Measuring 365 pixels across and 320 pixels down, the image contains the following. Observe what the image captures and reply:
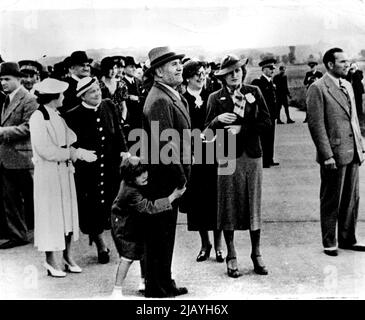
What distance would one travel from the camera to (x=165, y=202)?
5.75 m

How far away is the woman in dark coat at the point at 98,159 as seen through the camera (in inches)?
254

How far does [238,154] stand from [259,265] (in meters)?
0.91

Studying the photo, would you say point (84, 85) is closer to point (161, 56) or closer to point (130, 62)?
point (130, 62)

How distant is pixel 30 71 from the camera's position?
6.94 metres

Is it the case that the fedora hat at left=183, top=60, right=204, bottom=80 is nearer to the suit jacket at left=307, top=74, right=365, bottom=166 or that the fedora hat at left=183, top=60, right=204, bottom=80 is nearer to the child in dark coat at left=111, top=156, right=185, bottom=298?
the suit jacket at left=307, top=74, right=365, bottom=166

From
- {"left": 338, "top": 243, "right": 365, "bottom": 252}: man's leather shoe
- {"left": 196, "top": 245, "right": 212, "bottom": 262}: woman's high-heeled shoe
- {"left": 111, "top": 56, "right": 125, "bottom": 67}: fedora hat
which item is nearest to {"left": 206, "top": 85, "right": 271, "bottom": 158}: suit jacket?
{"left": 196, "top": 245, "right": 212, "bottom": 262}: woman's high-heeled shoe

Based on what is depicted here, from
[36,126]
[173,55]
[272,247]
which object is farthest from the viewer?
[272,247]

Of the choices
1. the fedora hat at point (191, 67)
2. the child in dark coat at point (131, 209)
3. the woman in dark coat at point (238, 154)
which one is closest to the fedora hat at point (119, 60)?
the fedora hat at point (191, 67)

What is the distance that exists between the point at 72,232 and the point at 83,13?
1819 millimetres

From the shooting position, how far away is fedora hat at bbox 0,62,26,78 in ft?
22.1

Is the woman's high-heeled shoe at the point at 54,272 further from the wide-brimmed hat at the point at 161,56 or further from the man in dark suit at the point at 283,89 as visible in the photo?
the man in dark suit at the point at 283,89

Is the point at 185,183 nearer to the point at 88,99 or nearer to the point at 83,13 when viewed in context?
the point at 88,99
